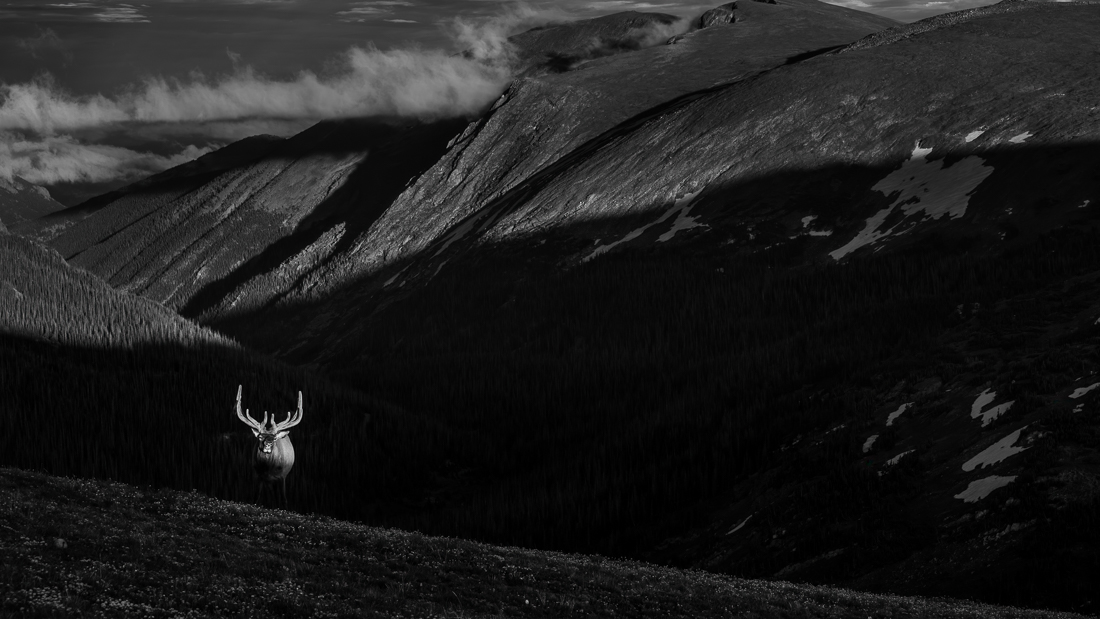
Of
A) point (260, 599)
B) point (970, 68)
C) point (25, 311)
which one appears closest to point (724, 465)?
point (260, 599)

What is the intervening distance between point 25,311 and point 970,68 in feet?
459

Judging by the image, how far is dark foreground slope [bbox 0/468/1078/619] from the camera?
24859mm

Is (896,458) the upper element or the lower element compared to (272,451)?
lower

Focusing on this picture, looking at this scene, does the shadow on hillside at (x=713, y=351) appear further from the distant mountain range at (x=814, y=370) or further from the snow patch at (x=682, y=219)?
the snow patch at (x=682, y=219)

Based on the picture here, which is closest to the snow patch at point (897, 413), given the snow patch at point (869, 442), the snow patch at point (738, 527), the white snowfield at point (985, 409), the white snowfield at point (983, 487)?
the snow patch at point (869, 442)

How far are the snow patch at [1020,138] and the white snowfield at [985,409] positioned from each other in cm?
9241

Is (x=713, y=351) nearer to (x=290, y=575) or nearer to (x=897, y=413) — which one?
(x=897, y=413)

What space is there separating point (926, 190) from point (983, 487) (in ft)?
352

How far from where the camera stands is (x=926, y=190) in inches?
6284

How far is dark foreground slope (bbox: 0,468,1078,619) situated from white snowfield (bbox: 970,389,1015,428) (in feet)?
107

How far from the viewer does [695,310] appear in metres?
160

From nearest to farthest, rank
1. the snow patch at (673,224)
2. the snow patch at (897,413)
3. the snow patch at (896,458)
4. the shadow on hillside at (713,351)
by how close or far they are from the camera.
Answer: the snow patch at (896,458), the snow patch at (897,413), the shadow on hillside at (713,351), the snow patch at (673,224)

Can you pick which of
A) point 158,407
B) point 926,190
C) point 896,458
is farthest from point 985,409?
point 926,190

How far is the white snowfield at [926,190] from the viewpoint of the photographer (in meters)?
152
